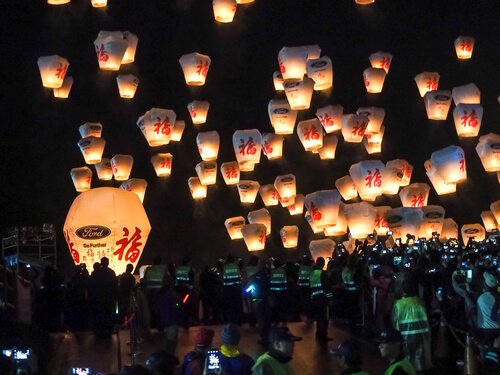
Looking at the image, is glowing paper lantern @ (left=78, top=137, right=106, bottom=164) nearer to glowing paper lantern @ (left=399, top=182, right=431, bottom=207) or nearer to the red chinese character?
glowing paper lantern @ (left=399, top=182, right=431, bottom=207)

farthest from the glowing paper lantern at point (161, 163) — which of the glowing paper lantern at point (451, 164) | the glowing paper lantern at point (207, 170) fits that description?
the glowing paper lantern at point (451, 164)

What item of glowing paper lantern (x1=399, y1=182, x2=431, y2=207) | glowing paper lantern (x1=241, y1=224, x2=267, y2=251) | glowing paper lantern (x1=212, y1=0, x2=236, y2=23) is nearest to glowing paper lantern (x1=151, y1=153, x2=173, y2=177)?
glowing paper lantern (x1=241, y1=224, x2=267, y2=251)

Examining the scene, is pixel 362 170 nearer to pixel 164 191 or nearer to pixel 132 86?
pixel 132 86

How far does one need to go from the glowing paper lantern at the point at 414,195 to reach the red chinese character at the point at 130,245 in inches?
575

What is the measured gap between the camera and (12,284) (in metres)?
12.8

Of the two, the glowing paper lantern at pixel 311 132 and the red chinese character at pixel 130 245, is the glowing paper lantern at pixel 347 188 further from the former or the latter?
the red chinese character at pixel 130 245

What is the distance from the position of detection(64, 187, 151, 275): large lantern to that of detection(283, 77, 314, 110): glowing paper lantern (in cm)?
1313

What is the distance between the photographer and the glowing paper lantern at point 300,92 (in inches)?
1165

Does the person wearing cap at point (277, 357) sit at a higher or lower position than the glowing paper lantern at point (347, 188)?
lower

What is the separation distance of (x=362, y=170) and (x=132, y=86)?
33.9 ft

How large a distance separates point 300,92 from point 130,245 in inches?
536

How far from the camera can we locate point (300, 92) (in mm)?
29641

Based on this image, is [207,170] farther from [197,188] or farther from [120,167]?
[120,167]

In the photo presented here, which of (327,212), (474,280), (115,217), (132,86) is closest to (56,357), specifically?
(115,217)
